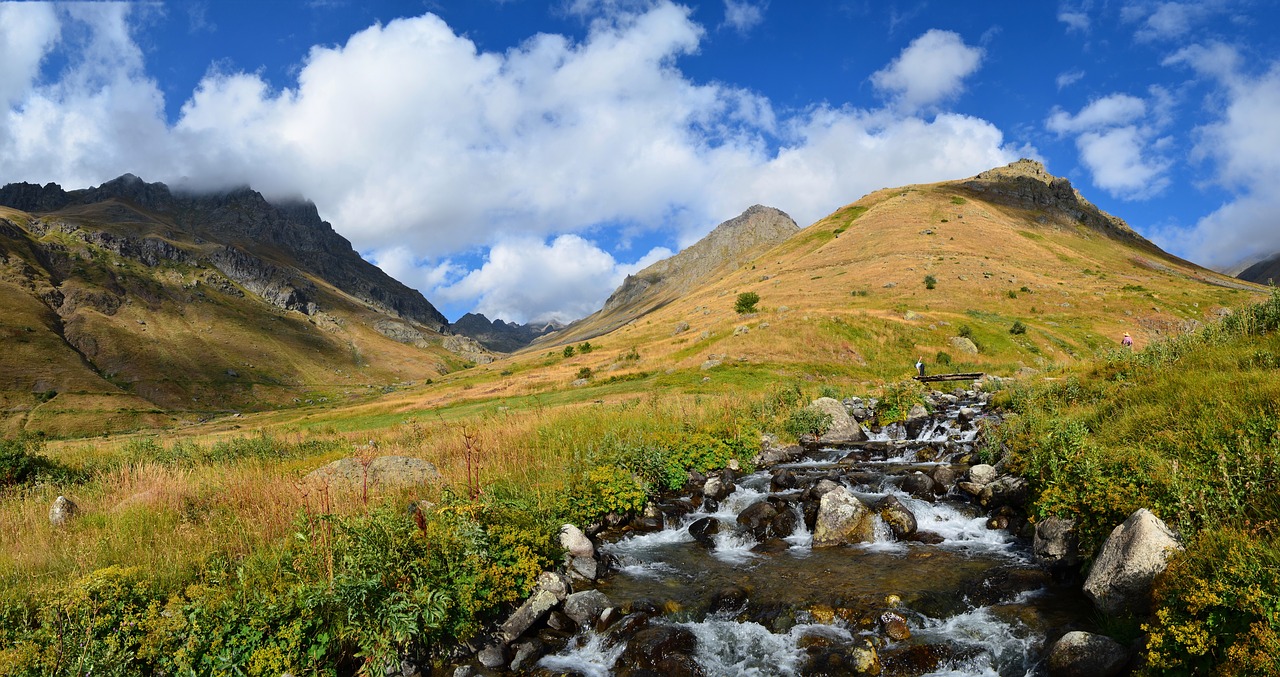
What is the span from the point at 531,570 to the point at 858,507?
8.58 m

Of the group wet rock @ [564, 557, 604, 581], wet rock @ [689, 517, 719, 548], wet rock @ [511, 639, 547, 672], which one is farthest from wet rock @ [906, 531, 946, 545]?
wet rock @ [511, 639, 547, 672]

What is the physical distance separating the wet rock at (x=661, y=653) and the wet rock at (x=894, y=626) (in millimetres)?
3279

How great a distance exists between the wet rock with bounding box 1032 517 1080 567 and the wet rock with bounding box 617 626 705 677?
7.28m

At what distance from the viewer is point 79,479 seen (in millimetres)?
16984

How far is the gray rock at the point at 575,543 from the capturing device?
12.6 metres

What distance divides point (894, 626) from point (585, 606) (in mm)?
5581

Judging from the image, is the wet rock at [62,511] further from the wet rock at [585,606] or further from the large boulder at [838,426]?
the large boulder at [838,426]

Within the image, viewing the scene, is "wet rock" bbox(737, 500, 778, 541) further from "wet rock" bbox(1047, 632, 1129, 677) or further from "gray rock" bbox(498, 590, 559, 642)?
"wet rock" bbox(1047, 632, 1129, 677)

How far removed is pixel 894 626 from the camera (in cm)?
950

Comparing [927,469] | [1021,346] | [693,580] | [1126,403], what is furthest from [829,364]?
[693,580]

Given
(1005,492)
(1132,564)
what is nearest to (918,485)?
(1005,492)

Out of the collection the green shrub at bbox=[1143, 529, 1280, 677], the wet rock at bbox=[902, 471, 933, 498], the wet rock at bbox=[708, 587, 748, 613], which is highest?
the green shrub at bbox=[1143, 529, 1280, 677]

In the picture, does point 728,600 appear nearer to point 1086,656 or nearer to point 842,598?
point 842,598

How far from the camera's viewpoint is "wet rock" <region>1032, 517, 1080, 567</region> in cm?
1050
